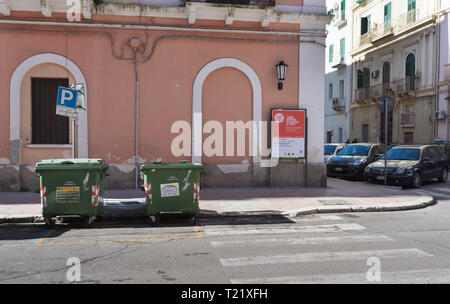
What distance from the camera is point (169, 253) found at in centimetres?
573

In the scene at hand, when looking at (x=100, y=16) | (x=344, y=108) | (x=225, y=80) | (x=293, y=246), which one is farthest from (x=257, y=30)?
(x=344, y=108)

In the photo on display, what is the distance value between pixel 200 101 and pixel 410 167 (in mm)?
7531

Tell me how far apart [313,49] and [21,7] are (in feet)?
28.4

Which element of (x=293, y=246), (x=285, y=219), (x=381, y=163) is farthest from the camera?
(x=381, y=163)

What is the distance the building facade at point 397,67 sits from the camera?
25516mm

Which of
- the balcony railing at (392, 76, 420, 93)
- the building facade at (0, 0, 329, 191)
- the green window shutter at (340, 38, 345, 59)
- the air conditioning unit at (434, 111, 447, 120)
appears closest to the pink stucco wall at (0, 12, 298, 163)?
the building facade at (0, 0, 329, 191)

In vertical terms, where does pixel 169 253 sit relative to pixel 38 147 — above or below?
below

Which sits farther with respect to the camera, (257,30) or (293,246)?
(257,30)

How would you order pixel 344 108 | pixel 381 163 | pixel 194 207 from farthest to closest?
1. pixel 344 108
2. pixel 381 163
3. pixel 194 207

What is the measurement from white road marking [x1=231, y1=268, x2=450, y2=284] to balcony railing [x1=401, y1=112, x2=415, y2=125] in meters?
25.0

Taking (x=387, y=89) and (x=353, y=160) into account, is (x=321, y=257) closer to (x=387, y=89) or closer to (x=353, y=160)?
(x=353, y=160)

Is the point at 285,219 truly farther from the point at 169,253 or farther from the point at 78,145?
the point at 78,145

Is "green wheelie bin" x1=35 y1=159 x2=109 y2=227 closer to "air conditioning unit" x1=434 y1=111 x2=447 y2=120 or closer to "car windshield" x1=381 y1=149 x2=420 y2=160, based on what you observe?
"car windshield" x1=381 y1=149 x2=420 y2=160

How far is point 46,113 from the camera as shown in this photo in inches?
466
